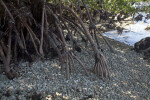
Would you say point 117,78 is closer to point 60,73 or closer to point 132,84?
point 132,84

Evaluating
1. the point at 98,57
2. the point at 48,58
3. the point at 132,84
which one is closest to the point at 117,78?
the point at 132,84

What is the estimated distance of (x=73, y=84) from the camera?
3391mm

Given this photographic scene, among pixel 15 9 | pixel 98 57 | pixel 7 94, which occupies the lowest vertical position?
pixel 7 94

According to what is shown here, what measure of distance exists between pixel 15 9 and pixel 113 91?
2186 mm

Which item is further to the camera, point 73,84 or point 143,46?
point 143,46

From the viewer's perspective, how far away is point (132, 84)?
3918 mm

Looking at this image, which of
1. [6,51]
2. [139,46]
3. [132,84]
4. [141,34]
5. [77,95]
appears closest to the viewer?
[77,95]

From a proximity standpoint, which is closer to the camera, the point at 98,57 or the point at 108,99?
the point at 108,99

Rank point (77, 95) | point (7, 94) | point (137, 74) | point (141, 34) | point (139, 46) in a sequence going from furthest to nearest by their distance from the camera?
point (141, 34), point (139, 46), point (137, 74), point (77, 95), point (7, 94)

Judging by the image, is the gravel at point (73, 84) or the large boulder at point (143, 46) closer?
the gravel at point (73, 84)

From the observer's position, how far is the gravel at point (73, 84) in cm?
304

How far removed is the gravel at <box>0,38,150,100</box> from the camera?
9.98 feet

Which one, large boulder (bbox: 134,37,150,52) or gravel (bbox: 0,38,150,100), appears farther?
large boulder (bbox: 134,37,150,52)

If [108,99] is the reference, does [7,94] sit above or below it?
above
